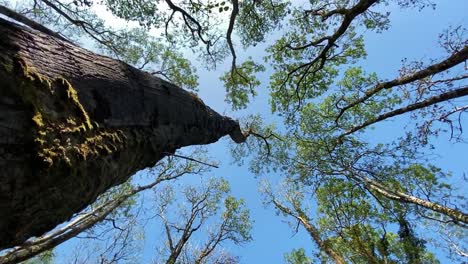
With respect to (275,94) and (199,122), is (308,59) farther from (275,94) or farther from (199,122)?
(199,122)

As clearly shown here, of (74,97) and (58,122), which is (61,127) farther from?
(74,97)

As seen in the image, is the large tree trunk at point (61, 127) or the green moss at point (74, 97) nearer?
the large tree trunk at point (61, 127)

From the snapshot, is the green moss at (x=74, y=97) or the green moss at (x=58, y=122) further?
the green moss at (x=74, y=97)

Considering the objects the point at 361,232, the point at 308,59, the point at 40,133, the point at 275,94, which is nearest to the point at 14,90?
the point at 40,133

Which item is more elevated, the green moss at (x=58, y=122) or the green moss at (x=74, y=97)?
the green moss at (x=74, y=97)

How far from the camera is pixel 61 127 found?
6.60 ft

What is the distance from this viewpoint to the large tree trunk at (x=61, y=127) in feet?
5.61

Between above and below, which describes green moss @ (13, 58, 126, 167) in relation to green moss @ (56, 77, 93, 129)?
below

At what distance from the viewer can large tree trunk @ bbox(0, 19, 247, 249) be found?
1.71 metres

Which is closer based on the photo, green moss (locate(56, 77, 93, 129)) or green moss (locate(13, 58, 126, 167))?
green moss (locate(13, 58, 126, 167))

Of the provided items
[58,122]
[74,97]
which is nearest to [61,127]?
[58,122]

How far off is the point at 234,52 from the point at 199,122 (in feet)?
20.9

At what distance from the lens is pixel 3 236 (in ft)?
6.01

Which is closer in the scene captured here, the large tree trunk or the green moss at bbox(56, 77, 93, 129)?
the large tree trunk
